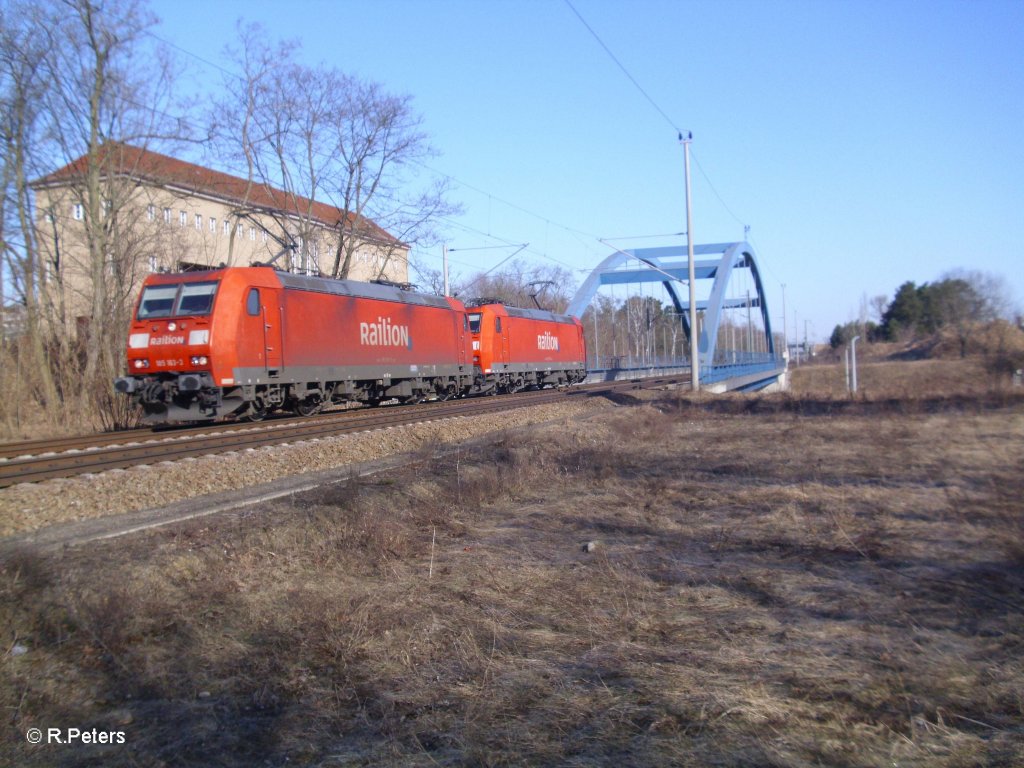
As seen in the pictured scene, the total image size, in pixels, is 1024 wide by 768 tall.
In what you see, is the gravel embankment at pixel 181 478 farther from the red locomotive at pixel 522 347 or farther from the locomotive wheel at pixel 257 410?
the red locomotive at pixel 522 347

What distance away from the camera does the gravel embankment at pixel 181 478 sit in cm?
983

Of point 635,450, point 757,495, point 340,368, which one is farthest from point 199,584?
point 340,368

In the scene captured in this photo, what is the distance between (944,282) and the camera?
67.4 metres

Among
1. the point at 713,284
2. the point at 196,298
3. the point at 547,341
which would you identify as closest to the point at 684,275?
the point at 713,284

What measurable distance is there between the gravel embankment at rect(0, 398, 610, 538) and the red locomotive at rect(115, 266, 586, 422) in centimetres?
354

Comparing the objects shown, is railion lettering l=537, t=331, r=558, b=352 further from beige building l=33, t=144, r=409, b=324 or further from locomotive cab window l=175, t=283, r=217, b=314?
locomotive cab window l=175, t=283, r=217, b=314

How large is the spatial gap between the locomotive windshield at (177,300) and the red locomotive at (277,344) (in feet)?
0.09

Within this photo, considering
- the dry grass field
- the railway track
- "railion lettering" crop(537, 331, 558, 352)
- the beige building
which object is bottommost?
the dry grass field

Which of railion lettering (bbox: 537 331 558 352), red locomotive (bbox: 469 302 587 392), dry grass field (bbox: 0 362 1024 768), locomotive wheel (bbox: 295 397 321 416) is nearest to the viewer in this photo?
dry grass field (bbox: 0 362 1024 768)

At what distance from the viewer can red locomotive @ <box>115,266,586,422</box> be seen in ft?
56.1

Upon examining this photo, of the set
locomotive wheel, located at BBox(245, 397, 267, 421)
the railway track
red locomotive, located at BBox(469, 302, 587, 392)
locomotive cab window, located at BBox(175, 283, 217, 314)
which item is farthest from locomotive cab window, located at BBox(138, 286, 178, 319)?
red locomotive, located at BBox(469, 302, 587, 392)

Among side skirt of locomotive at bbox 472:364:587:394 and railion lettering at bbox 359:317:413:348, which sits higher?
railion lettering at bbox 359:317:413:348

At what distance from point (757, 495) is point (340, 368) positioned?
13969 millimetres

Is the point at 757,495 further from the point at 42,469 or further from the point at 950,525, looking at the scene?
the point at 42,469
